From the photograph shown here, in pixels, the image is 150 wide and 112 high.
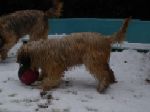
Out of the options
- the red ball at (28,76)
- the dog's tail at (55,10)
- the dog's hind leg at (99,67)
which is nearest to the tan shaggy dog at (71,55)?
the dog's hind leg at (99,67)

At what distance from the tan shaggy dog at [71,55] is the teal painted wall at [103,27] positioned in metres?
3.90

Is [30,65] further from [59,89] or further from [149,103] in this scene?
[149,103]

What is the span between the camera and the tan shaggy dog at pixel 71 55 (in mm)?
7020

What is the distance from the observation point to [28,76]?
7289 mm

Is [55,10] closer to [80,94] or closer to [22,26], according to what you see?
[22,26]

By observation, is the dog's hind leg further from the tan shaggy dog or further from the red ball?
the red ball

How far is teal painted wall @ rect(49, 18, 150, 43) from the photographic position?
11.1 m

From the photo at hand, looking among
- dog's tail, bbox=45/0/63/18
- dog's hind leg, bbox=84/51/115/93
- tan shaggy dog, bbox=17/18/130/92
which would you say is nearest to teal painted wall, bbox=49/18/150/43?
dog's tail, bbox=45/0/63/18

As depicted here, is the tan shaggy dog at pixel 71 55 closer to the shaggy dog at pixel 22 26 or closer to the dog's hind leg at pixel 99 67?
the dog's hind leg at pixel 99 67

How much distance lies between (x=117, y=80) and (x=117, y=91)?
0.68m

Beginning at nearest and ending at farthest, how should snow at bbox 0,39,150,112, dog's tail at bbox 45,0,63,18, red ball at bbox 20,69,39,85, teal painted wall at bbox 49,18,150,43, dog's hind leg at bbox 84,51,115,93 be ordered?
snow at bbox 0,39,150,112 → dog's hind leg at bbox 84,51,115,93 → red ball at bbox 20,69,39,85 → dog's tail at bbox 45,0,63,18 → teal painted wall at bbox 49,18,150,43

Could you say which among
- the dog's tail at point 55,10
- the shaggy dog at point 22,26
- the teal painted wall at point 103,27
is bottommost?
the teal painted wall at point 103,27

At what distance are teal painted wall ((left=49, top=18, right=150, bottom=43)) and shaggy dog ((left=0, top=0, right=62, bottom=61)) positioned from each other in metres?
1.88

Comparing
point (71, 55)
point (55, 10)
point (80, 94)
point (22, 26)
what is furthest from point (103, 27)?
point (80, 94)
